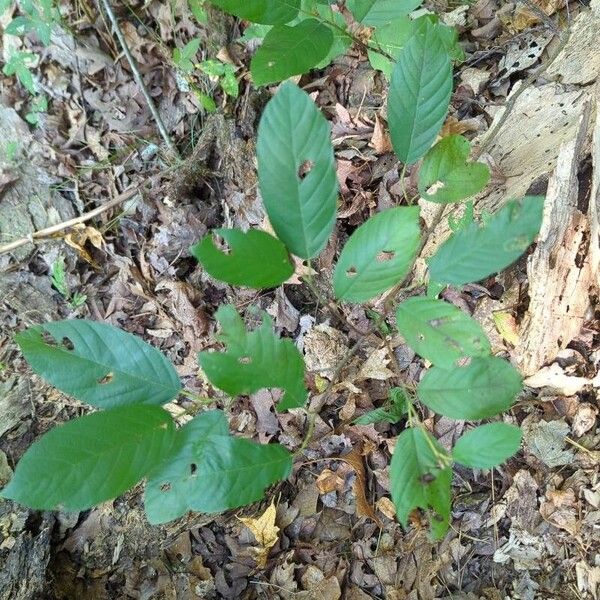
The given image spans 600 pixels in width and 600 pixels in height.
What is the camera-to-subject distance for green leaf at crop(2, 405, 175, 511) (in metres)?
0.75

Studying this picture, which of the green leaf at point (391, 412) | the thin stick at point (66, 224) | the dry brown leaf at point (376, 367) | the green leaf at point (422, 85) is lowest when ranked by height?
the green leaf at point (391, 412)

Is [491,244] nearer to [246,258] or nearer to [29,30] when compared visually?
[246,258]

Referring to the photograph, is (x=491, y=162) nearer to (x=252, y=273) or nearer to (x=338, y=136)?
(x=338, y=136)

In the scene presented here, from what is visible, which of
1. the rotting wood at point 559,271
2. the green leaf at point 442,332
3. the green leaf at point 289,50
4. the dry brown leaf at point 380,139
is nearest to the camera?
the green leaf at point 442,332

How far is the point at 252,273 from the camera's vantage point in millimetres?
833

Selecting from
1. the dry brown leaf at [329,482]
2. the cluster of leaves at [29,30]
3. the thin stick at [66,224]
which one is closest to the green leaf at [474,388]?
the dry brown leaf at [329,482]

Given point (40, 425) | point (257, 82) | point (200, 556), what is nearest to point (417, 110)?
point (257, 82)

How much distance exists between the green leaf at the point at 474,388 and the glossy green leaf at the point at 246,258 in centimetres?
32

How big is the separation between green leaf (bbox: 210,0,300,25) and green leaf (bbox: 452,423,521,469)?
0.85m

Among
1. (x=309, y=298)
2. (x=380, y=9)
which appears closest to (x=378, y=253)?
(x=380, y=9)

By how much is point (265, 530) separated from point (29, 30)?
2693 millimetres

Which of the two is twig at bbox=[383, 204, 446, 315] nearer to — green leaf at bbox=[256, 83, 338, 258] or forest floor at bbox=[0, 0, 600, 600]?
green leaf at bbox=[256, 83, 338, 258]

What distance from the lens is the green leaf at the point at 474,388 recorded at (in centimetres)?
84

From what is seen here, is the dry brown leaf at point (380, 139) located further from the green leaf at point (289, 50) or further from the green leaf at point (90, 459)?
the green leaf at point (90, 459)
